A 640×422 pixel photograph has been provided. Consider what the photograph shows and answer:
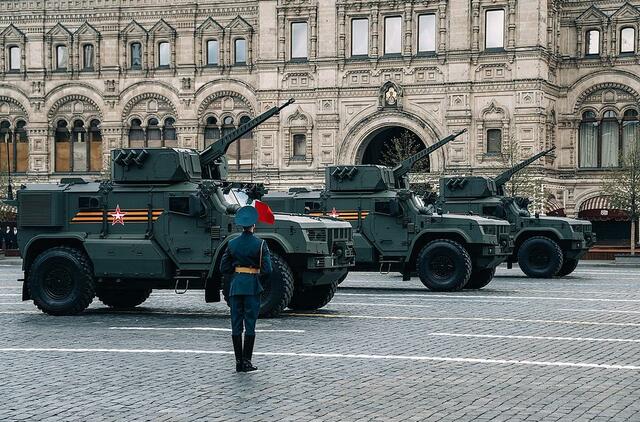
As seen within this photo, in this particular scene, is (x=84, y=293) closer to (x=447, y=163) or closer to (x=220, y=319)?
(x=220, y=319)

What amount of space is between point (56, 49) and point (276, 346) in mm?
48238

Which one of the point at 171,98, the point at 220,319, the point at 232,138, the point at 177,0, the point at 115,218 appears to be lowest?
the point at 220,319

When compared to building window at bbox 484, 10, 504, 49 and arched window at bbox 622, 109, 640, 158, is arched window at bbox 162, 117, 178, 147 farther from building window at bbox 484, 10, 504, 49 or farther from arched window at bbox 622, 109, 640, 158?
arched window at bbox 622, 109, 640, 158

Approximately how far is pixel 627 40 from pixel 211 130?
63.2 ft

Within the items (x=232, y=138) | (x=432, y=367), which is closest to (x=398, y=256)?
(x=232, y=138)

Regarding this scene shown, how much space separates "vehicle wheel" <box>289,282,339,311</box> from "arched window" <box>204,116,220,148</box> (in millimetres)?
38967

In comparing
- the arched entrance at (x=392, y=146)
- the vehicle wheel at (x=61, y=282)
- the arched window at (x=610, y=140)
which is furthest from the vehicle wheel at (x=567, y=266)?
the arched window at (x=610, y=140)

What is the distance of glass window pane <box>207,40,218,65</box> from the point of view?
59250 millimetres

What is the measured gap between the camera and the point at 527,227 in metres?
32.8

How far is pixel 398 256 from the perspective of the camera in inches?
1064

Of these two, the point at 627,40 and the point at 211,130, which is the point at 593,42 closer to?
the point at 627,40

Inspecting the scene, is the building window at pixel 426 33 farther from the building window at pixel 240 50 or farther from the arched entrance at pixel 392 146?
the building window at pixel 240 50

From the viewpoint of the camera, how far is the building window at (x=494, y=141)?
179ft

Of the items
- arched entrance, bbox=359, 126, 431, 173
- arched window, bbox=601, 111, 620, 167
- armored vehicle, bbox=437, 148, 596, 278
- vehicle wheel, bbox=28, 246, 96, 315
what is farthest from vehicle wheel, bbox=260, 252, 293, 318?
arched window, bbox=601, 111, 620, 167
